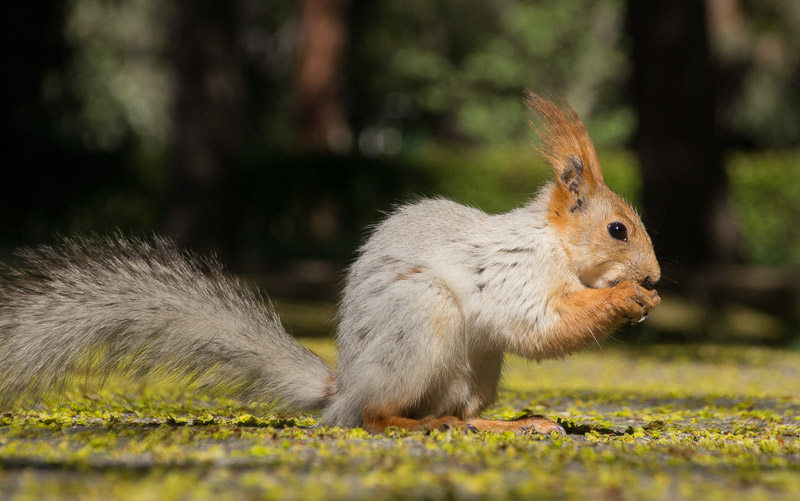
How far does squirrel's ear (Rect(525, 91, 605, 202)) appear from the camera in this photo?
399 centimetres

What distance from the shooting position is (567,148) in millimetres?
4059

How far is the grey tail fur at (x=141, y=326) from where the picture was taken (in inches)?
140

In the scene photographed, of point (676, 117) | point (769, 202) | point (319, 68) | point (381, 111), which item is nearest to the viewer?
point (676, 117)

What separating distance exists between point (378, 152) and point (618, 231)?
47.3ft

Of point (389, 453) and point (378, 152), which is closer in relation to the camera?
point (389, 453)

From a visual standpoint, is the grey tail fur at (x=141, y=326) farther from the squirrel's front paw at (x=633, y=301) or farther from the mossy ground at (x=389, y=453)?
the squirrel's front paw at (x=633, y=301)

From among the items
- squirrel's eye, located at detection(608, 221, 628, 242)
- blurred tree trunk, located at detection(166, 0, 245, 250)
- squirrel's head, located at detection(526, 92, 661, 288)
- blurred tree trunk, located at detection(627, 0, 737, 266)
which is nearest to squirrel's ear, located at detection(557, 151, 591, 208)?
squirrel's head, located at detection(526, 92, 661, 288)

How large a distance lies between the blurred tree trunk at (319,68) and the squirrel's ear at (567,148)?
1540 centimetres

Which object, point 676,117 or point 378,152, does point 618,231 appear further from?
point 378,152

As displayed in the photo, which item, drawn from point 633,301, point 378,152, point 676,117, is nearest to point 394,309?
point 633,301

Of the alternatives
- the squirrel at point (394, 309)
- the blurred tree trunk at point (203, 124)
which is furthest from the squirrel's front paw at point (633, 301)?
the blurred tree trunk at point (203, 124)

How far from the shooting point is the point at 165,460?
285cm

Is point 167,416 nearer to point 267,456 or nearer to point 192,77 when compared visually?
point 267,456

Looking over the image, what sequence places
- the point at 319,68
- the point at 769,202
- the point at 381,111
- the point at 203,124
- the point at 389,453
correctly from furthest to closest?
the point at 381,111, the point at 319,68, the point at 769,202, the point at 203,124, the point at 389,453
